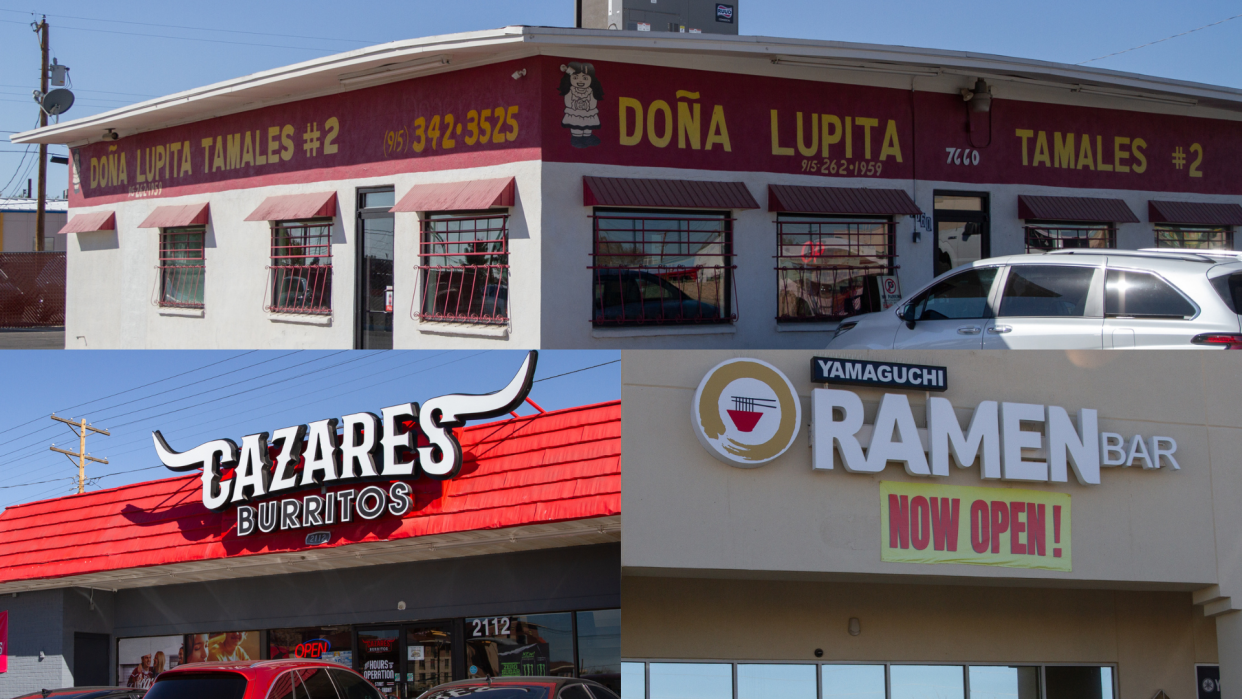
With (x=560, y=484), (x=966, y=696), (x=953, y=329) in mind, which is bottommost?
(x=966, y=696)

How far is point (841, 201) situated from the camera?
47.7 feet

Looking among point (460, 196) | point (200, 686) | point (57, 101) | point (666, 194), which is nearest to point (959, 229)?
point (666, 194)

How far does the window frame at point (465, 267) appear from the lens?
13266mm

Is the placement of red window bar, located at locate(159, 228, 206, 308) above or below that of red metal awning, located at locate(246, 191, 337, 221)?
below

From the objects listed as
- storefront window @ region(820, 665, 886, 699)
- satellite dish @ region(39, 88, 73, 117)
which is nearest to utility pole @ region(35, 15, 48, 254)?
satellite dish @ region(39, 88, 73, 117)

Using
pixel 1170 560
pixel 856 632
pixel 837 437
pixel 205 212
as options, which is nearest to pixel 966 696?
pixel 856 632

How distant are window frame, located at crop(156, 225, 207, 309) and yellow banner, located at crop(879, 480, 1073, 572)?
38.7 feet

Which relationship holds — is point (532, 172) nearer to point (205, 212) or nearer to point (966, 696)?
point (205, 212)

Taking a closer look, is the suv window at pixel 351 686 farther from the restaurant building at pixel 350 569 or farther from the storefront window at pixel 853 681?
the storefront window at pixel 853 681

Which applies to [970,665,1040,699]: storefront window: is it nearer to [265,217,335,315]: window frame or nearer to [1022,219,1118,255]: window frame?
[1022,219,1118,255]: window frame

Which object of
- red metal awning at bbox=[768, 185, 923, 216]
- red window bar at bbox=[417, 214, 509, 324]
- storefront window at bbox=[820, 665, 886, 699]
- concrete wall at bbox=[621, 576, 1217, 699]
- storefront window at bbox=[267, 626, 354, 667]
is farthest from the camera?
red metal awning at bbox=[768, 185, 923, 216]

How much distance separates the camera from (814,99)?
1457 cm

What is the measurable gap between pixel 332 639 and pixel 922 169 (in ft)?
37.1

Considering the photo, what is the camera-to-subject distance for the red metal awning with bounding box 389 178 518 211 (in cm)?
1296
